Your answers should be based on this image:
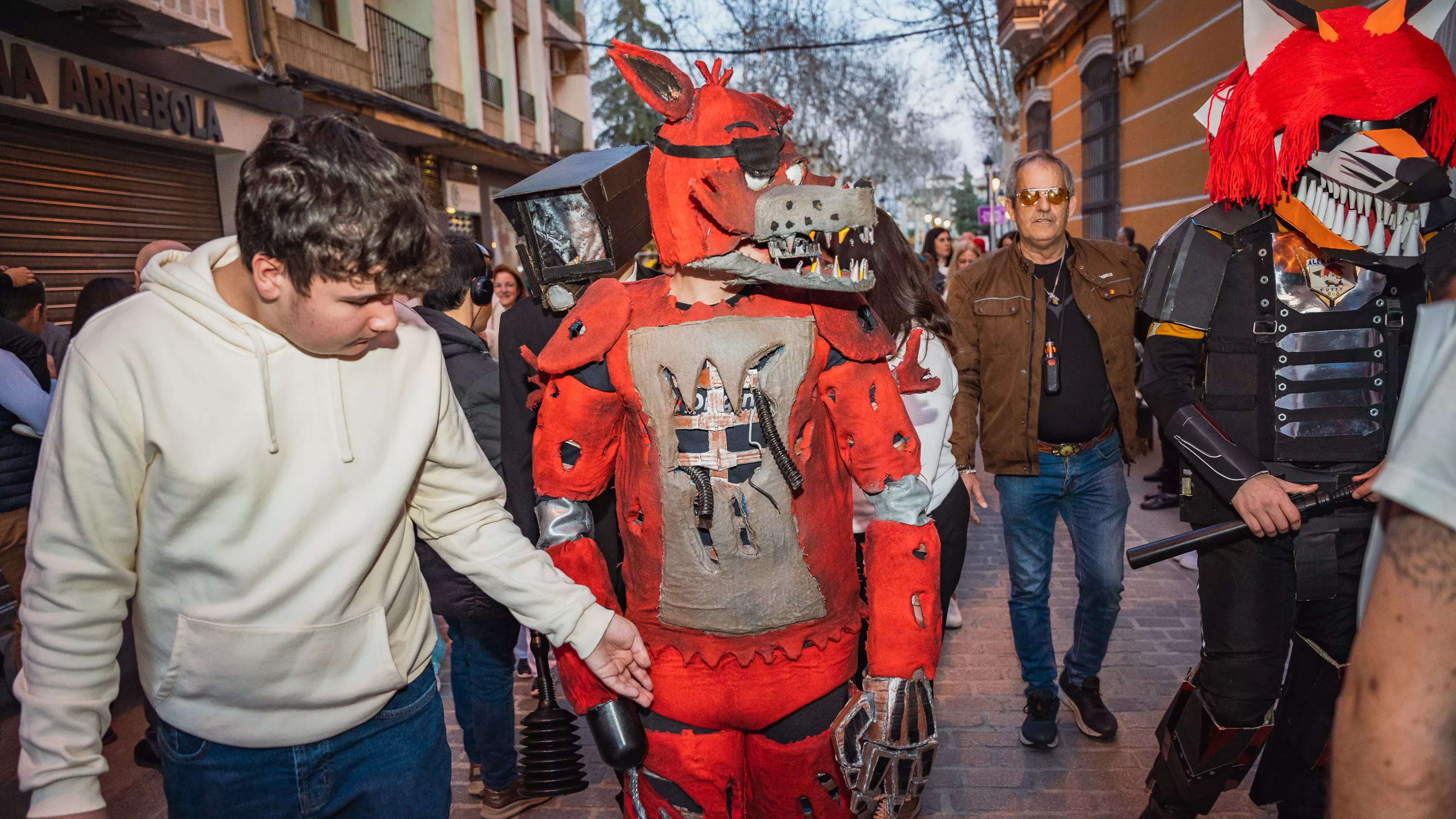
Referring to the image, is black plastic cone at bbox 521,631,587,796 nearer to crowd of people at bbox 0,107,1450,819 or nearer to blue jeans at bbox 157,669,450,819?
crowd of people at bbox 0,107,1450,819

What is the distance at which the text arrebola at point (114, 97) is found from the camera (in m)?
7.43

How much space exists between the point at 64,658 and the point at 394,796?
0.70 m

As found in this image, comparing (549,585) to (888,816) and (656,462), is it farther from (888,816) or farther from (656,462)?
(888,816)

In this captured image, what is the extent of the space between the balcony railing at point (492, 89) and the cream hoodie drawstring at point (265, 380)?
17.2 m

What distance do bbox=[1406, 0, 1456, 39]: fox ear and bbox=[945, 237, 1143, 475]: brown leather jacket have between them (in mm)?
1236

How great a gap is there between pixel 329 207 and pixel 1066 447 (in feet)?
9.97

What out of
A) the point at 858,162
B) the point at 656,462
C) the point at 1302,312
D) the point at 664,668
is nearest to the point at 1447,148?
the point at 1302,312

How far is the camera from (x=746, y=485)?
7.52 ft

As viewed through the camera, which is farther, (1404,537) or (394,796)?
(394,796)

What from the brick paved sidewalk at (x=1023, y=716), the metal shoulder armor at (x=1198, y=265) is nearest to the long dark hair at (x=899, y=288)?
the metal shoulder armor at (x=1198, y=265)

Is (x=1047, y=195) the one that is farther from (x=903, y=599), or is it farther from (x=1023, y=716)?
(x=1023, y=716)

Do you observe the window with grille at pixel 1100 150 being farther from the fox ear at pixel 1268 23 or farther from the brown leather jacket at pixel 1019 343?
the fox ear at pixel 1268 23

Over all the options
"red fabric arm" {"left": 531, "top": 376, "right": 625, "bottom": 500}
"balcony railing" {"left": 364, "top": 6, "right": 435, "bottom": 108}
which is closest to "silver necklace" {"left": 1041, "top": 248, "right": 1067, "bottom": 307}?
"red fabric arm" {"left": 531, "top": 376, "right": 625, "bottom": 500}

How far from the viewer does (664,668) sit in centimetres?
239
